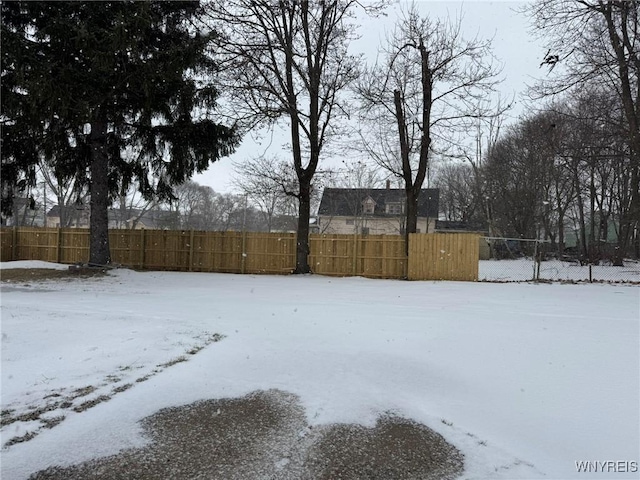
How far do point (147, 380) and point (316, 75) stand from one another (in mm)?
Answer: 15288

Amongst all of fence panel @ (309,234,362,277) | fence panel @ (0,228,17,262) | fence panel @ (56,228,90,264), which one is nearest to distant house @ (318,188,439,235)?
fence panel @ (309,234,362,277)

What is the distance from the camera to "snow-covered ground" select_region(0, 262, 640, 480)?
2.88 m

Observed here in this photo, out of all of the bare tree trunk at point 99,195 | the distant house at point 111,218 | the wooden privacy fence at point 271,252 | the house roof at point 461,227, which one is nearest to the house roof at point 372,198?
the house roof at point 461,227

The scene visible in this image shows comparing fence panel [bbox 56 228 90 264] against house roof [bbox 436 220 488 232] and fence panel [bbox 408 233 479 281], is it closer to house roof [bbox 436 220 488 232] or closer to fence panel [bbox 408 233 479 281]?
fence panel [bbox 408 233 479 281]

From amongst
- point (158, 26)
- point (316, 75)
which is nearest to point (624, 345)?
point (316, 75)

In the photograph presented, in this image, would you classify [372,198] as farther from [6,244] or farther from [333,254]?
[6,244]

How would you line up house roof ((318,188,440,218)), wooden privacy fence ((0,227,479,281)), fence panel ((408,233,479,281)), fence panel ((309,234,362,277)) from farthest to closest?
house roof ((318,188,440,218)) < fence panel ((309,234,362,277)) < wooden privacy fence ((0,227,479,281)) < fence panel ((408,233,479,281))

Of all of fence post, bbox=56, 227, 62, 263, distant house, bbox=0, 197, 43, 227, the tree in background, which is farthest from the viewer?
fence post, bbox=56, 227, 62, 263

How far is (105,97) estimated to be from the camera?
42.3 ft

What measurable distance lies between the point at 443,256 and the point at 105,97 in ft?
41.5

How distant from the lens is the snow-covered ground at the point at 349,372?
2875mm

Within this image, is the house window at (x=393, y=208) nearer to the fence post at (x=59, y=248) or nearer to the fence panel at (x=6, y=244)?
the fence post at (x=59, y=248)

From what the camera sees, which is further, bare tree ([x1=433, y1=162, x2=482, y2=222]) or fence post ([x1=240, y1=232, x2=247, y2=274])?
bare tree ([x1=433, y1=162, x2=482, y2=222])

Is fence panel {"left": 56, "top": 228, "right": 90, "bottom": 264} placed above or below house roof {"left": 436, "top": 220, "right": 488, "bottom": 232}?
below
